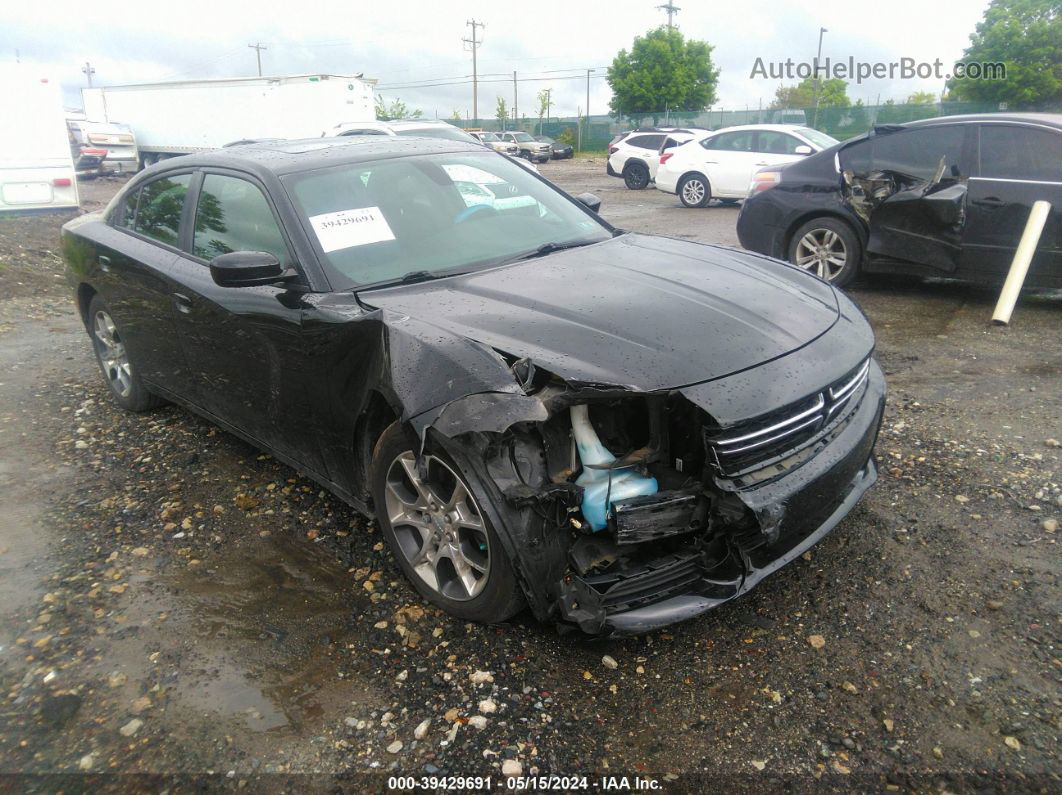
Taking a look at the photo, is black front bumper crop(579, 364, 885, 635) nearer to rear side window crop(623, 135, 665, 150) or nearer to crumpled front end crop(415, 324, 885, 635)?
crumpled front end crop(415, 324, 885, 635)

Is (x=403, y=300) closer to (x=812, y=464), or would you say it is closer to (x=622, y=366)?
(x=622, y=366)

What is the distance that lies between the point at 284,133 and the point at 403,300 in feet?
72.3

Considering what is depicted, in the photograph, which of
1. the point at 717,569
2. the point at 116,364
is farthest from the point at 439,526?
the point at 116,364

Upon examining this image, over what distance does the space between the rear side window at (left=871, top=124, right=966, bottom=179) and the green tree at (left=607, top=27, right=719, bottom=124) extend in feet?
145

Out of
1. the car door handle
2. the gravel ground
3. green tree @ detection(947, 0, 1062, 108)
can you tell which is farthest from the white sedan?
green tree @ detection(947, 0, 1062, 108)

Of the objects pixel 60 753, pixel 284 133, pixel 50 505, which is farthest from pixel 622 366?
pixel 284 133

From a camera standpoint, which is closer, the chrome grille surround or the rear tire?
the chrome grille surround

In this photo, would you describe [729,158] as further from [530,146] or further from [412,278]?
[530,146]

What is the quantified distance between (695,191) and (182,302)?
12.8 metres

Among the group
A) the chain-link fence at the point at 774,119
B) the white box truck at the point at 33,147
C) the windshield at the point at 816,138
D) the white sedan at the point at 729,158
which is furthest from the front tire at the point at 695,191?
the chain-link fence at the point at 774,119

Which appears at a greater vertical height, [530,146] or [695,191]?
[530,146]

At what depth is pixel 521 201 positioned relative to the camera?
12.9 ft

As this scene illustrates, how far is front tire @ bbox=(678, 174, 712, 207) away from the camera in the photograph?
49.1 ft

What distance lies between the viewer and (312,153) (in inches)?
148
